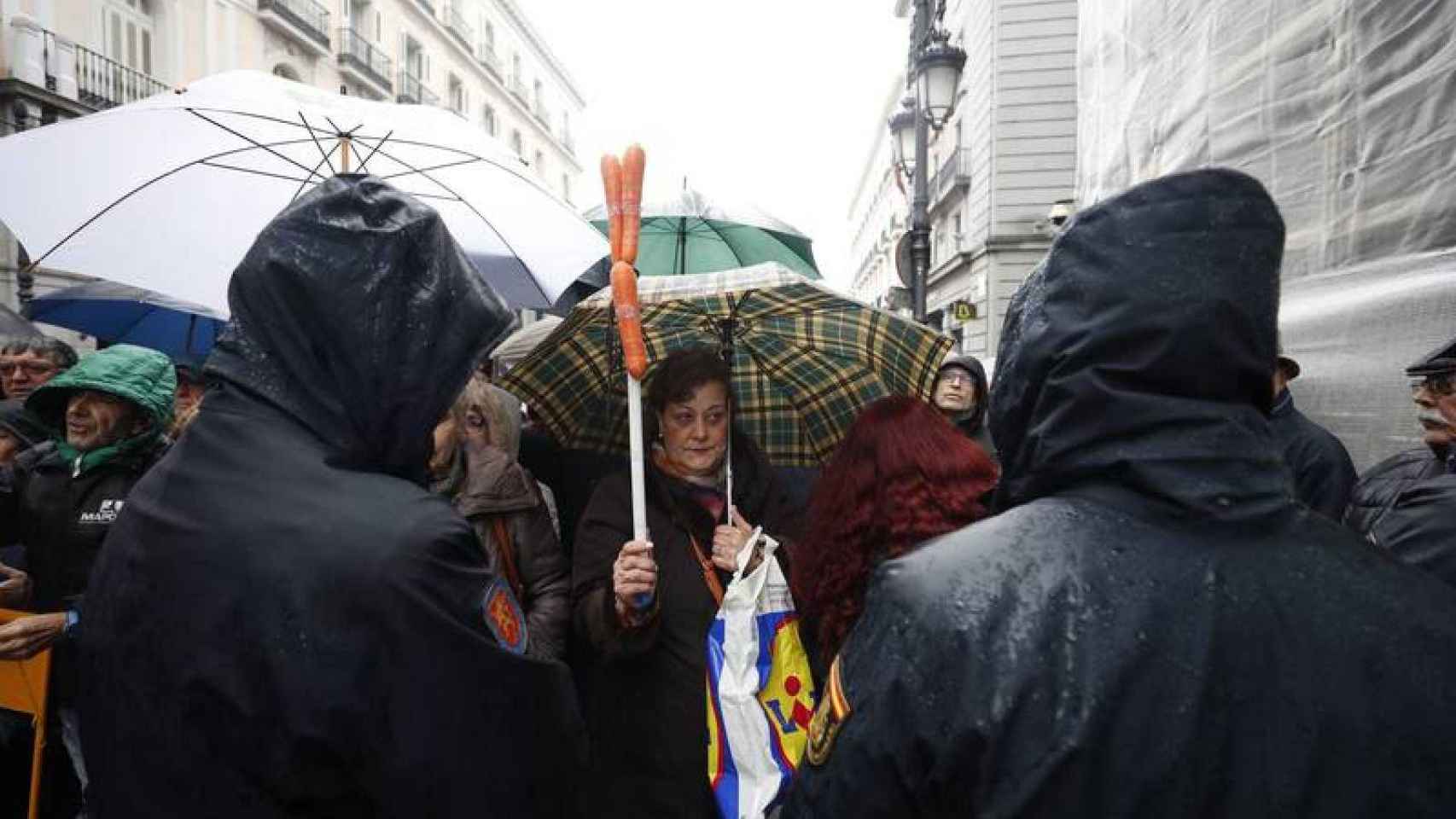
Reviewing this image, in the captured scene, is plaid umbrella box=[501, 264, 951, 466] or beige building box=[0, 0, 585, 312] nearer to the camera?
plaid umbrella box=[501, 264, 951, 466]

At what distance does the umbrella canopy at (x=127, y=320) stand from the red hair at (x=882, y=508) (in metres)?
5.14

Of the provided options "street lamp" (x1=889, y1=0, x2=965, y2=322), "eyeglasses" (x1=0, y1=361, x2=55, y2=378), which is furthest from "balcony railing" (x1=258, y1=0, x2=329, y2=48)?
"eyeglasses" (x1=0, y1=361, x2=55, y2=378)

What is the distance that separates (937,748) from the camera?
Result: 1041 millimetres

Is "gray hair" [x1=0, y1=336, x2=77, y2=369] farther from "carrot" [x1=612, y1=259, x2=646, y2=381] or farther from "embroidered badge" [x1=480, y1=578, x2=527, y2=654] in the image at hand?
"embroidered badge" [x1=480, y1=578, x2=527, y2=654]

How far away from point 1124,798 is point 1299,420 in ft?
11.0

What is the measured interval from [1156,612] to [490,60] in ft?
122

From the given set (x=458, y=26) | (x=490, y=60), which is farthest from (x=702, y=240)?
(x=490, y=60)

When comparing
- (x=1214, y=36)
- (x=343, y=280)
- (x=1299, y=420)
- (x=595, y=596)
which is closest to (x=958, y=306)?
(x=1214, y=36)

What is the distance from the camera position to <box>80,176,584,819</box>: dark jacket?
1212 millimetres

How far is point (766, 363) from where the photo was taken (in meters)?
3.26

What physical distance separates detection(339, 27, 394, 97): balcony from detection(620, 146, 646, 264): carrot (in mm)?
24975

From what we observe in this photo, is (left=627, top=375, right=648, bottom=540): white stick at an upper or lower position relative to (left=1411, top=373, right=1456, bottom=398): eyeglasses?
lower

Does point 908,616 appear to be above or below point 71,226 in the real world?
below

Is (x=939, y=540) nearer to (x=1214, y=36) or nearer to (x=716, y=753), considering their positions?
(x=716, y=753)
